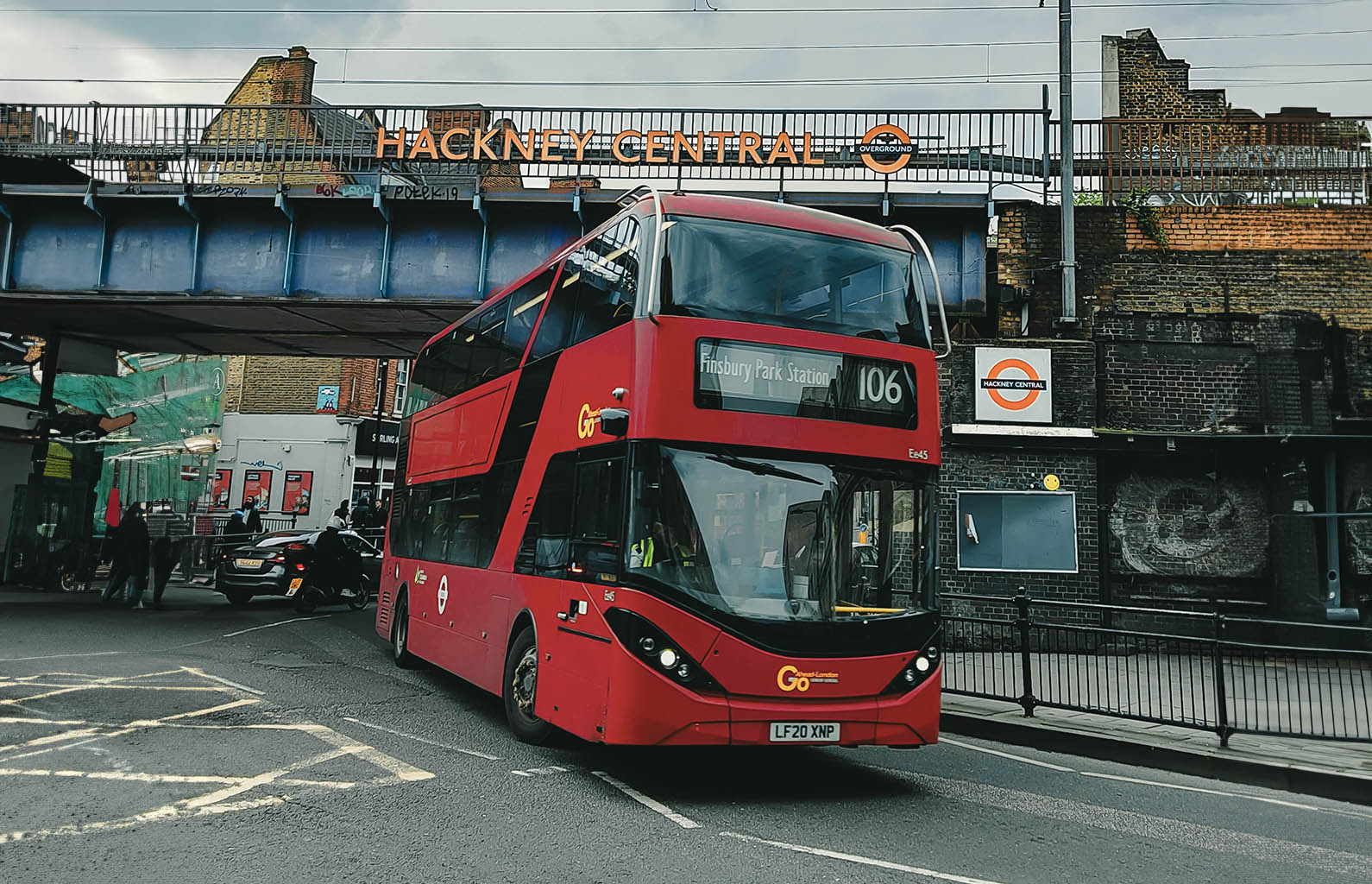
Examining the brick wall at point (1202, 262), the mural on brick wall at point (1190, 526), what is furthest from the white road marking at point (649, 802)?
the brick wall at point (1202, 262)

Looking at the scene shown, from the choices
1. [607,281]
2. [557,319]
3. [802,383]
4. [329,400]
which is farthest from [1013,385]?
[329,400]

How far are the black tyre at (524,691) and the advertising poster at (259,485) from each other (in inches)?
1419

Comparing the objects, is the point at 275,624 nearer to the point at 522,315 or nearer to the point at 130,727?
the point at 130,727

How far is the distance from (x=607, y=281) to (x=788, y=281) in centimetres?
140

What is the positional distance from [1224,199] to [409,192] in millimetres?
14183

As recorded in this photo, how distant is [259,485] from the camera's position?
42.1 metres

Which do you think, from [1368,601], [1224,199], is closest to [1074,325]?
[1224,199]

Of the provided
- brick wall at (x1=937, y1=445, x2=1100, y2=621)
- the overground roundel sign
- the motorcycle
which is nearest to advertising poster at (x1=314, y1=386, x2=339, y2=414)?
the motorcycle

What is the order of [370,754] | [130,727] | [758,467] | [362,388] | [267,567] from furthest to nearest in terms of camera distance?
1. [362,388]
2. [267,567]
3. [130,727]
4. [370,754]
5. [758,467]

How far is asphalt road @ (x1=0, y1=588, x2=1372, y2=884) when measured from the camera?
526 centimetres

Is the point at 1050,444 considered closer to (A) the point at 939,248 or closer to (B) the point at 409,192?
(A) the point at 939,248

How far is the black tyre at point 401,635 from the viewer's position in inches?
518

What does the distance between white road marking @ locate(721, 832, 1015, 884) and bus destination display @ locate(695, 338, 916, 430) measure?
105 inches

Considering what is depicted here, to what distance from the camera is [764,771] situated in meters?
8.02
